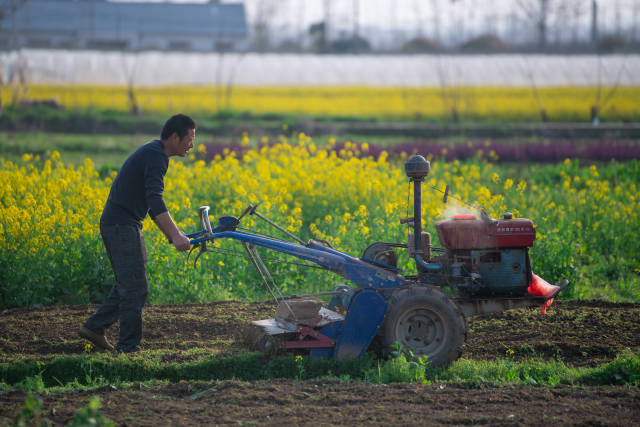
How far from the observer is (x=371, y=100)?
3103 cm

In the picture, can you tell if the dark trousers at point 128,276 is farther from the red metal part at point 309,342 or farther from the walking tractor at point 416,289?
the red metal part at point 309,342

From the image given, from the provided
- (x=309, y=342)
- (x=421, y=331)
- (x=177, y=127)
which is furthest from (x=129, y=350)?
(x=421, y=331)

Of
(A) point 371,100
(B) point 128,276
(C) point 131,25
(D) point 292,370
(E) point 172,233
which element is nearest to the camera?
(E) point 172,233

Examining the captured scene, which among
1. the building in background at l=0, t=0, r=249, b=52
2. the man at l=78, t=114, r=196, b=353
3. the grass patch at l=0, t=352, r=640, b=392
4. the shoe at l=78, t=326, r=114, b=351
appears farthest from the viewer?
the building in background at l=0, t=0, r=249, b=52

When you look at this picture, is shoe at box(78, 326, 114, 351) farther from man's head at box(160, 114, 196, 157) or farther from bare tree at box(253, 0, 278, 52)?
bare tree at box(253, 0, 278, 52)

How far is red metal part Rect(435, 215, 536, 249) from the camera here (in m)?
5.60

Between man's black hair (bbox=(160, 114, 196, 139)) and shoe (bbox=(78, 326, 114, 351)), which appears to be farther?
shoe (bbox=(78, 326, 114, 351))

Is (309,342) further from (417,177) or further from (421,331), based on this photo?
(417,177)

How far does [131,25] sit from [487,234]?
46488 millimetres

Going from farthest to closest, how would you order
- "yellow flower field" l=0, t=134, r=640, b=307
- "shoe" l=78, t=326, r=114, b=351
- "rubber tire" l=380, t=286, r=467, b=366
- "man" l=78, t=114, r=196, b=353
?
"yellow flower field" l=0, t=134, r=640, b=307
"shoe" l=78, t=326, r=114, b=351
"man" l=78, t=114, r=196, b=353
"rubber tire" l=380, t=286, r=467, b=366

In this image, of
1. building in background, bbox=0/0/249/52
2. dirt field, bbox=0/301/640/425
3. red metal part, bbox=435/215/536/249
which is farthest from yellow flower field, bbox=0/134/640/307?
building in background, bbox=0/0/249/52

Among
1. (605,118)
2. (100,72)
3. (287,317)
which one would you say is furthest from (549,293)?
(100,72)

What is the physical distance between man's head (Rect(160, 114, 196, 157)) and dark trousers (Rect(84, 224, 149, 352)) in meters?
0.69

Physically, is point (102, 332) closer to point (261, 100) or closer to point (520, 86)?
point (261, 100)
